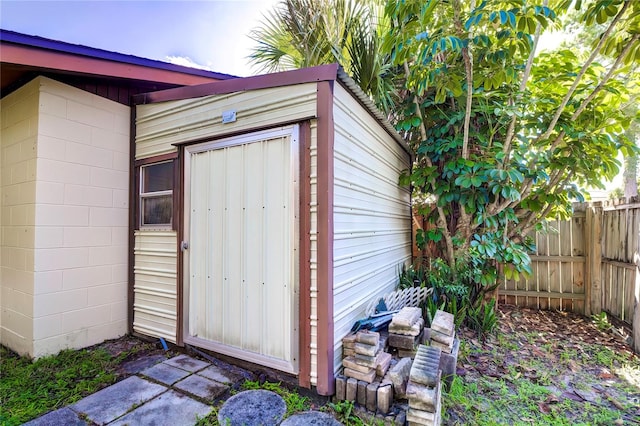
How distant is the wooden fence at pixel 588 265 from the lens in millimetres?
3629

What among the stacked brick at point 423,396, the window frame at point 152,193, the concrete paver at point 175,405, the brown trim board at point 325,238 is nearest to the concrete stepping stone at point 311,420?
the concrete paver at point 175,405

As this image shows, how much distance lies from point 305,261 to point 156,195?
6.68 ft

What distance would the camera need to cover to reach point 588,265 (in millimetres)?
4438

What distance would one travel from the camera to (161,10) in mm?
5027

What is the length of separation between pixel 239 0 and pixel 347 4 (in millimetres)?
1852

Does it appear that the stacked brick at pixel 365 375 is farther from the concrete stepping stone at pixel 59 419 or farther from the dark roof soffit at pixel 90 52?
the dark roof soffit at pixel 90 52

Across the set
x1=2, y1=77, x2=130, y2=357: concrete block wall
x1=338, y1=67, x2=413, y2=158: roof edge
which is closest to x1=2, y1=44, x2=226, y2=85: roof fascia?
x1=2, y1=77, x2=130, y2=357: concrete block wall

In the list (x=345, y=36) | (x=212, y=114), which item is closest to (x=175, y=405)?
(x=212, y=114)

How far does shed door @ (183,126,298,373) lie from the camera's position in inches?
93.0

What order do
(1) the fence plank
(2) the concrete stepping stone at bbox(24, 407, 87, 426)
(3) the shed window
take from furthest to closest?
(1) the fence plank → (3) the shed window → (2) the concrete stepping stone at bbox(24, 407, 87, 426)

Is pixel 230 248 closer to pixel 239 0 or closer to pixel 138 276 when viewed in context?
pixel 138 276

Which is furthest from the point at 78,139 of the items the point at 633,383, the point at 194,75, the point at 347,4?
the point at 633,383

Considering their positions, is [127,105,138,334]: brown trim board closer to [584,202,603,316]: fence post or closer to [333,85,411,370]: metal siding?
[333,85,411,370]: metal siding

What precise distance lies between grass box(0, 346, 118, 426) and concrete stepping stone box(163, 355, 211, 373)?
1.45 ft
